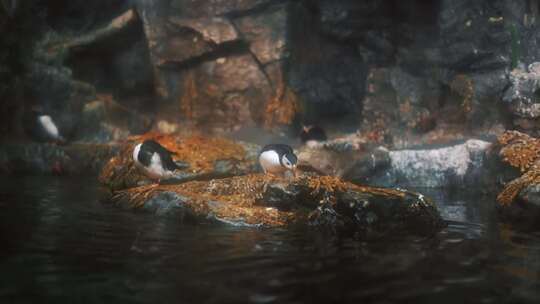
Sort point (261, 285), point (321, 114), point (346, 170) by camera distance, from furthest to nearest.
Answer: point (321, 114) < point (346, 170) < point (261, 285)

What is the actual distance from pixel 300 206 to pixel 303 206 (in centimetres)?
5

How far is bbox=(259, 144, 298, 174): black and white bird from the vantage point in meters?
8.38

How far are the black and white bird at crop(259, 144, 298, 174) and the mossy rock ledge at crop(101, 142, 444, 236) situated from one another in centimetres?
41

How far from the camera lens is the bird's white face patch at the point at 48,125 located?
1415cm

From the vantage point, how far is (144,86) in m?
17.1

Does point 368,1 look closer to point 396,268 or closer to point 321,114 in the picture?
point 321,114

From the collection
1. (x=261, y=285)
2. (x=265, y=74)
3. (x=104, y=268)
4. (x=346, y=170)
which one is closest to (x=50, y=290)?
(x=104, y=268)

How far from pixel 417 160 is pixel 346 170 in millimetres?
1819

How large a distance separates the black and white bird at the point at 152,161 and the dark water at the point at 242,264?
1557mm

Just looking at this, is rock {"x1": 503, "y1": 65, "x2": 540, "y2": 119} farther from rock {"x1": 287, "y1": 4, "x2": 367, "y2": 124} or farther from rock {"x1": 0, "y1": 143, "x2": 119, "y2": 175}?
rock {"x1": 0, "y1": 143, "x2": 119, "y2": 175}

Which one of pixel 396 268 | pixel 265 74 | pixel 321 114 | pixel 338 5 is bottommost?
pixel 396 268

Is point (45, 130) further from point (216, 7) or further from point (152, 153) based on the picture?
point (152, 153)

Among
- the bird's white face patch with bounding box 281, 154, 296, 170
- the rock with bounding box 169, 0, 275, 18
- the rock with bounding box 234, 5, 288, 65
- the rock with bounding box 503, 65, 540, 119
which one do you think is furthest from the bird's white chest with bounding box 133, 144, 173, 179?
the rock with bounding box 503, 65, 540, 119

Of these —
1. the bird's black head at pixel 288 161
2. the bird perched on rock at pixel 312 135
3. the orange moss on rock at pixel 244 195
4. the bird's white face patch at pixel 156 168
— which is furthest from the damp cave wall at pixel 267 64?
the orange moss on rock at pixel 244 195
